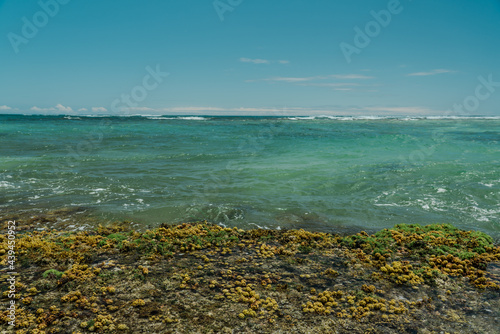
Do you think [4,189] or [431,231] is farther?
[4,189]

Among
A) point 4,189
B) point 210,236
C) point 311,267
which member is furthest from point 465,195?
point 4,189

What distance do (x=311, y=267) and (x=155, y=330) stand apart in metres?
4.84

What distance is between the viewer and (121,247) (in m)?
9.91

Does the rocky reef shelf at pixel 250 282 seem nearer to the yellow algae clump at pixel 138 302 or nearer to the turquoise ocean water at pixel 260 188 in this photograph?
the yellow algae clump at pixel 138 302

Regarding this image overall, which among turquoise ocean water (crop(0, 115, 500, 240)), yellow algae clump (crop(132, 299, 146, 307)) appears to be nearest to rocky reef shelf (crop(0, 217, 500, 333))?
yellow algae clump (crop(132, 299, 146, 307))

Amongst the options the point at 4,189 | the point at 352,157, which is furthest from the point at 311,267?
the point at 352,157

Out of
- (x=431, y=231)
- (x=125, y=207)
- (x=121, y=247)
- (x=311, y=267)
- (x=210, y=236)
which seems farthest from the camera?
(x=125, y=207)

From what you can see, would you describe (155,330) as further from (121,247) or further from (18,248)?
(18,248)

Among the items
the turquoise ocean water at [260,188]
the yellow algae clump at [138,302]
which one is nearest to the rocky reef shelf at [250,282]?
the yellow algae clump at [138,302]

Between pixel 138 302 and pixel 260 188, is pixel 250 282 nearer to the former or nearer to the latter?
pixel 138 302

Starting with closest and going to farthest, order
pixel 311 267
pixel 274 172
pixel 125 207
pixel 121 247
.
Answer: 1. pixel 311 267
2. pixel 121 247
3. pixel 125 207
4. pixel 274 172

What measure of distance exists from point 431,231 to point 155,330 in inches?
427

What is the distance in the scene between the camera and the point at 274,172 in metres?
24.0

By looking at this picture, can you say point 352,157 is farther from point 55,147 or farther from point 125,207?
point 55,147
